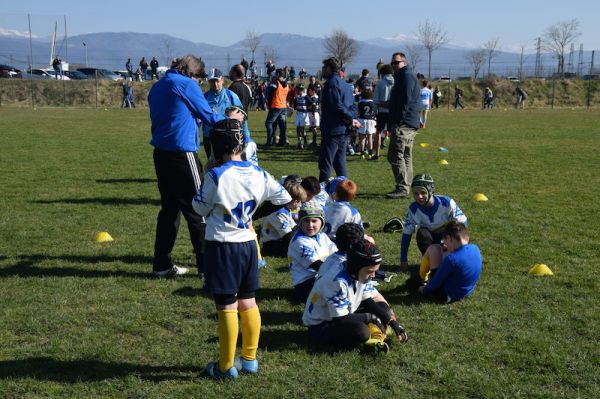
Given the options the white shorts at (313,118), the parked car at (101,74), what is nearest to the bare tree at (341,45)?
the parked car at (101,74)

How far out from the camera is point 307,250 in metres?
5.67

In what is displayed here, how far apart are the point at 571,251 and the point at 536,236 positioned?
2.50ft

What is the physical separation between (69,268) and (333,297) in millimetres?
3570

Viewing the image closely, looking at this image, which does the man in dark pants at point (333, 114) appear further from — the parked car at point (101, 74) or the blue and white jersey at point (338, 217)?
the parked car at point (101, 74)

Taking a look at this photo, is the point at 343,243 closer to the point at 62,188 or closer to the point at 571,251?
the point at 571,251

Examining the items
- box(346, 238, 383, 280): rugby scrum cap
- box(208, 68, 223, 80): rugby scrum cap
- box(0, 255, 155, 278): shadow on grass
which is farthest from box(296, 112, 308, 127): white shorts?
box(346, 238, 383, 280): rugby scrum cap

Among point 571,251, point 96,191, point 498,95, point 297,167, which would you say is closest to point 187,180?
point 571,251

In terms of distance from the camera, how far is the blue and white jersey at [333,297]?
15.9 ft

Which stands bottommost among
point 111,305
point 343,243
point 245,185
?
point 111,305

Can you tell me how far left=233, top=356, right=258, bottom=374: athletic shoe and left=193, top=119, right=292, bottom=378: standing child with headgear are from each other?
96 millimetres

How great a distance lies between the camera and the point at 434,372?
4.54 metres

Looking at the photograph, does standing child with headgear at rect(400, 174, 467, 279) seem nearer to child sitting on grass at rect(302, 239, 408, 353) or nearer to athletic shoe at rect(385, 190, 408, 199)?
child sitting on grass at rect(302, 239, 408, 353)

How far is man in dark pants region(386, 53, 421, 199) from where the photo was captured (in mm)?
10734

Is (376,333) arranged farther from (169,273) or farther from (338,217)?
(169,273)
